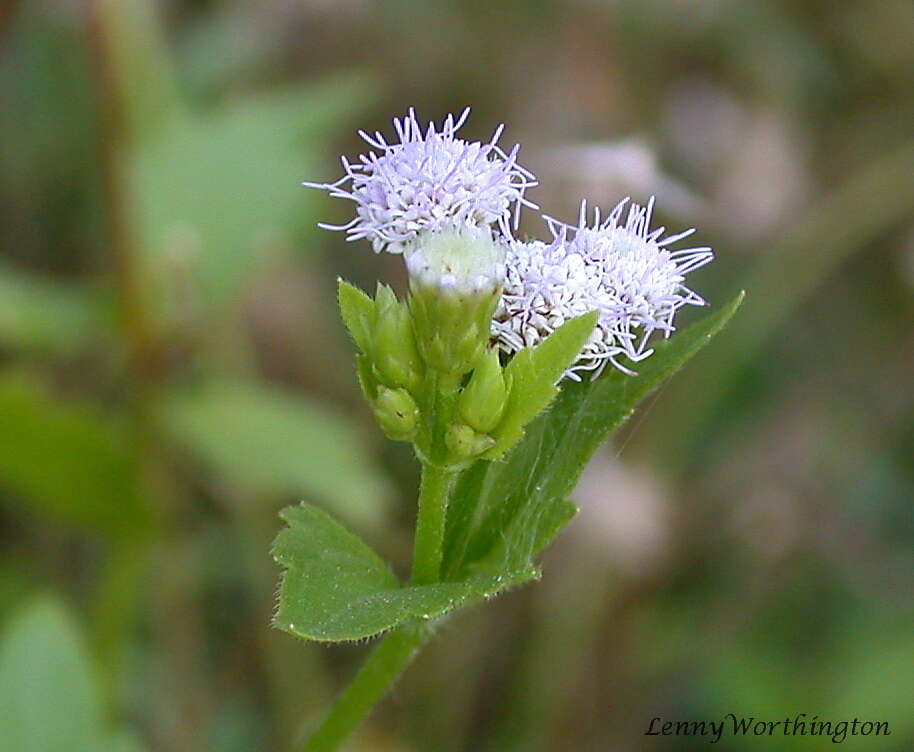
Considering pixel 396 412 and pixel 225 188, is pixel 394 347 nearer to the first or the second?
pixel 396 412

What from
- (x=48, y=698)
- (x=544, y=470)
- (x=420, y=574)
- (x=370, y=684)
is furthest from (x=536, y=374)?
(x=48, y=698)

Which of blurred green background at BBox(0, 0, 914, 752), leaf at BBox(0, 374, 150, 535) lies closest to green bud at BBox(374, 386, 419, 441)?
blurred green background at BBox(0, 0, 914, 752)

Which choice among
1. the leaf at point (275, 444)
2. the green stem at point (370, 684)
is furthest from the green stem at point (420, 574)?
the leaf at point (275, 444)

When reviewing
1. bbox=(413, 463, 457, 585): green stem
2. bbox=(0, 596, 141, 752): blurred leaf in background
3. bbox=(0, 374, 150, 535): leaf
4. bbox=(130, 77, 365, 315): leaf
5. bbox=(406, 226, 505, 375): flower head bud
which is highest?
bbox=(130, 77, 365, 315): leaf

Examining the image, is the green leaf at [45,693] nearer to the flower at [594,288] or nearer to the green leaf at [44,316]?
the flower at [594,288]

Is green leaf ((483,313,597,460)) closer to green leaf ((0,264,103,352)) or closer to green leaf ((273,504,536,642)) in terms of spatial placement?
green leaf ((273,504,536,642))

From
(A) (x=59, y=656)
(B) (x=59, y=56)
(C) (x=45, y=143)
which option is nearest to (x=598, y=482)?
(A) (x=59, y=656)


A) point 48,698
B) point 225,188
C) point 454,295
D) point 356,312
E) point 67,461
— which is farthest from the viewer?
point 225,188
